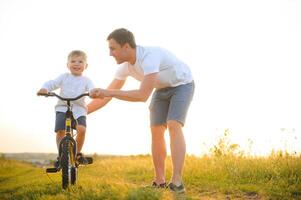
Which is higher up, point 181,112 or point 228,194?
point 181,112

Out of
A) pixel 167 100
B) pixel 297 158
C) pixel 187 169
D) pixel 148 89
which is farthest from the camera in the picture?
pixel 187 169

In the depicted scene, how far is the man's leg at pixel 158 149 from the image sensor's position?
6.68m

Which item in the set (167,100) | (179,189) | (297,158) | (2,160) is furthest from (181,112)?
(2,160)

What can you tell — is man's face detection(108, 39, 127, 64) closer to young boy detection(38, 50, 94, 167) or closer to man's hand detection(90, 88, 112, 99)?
man's hand detection(90, 88, 112, 99)

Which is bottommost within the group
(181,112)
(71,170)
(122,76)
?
(71,170)

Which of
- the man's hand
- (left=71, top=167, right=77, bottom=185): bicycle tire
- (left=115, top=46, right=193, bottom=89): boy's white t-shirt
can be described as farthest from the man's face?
(left=71, top=167, right=77, bottom=185): bicycle tire

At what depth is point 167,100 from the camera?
6566 mm

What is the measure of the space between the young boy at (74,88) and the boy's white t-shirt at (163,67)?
76 centimetres

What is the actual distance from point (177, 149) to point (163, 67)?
3.80 feet

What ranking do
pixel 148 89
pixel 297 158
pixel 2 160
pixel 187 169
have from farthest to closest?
pixel 2 160, pixel 187 169, pixel 297 158, pixel 148 89

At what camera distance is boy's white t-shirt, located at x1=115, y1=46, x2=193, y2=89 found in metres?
5.95

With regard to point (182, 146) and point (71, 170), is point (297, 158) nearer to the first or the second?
point (182, 146)

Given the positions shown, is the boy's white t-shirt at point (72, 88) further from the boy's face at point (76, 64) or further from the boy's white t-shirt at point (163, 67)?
the boy's white t-shirt at point (163, 67)

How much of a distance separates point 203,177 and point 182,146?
2.29 m
